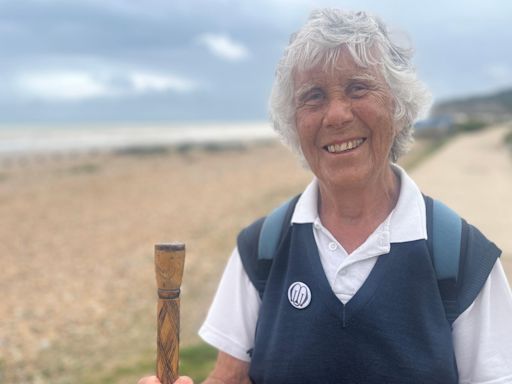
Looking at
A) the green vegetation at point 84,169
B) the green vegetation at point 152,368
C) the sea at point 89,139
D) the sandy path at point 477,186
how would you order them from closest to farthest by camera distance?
the green vegetation at point 152,368, the sandy path at point 477,186, the green vegetation at point 84,169, the sea at point 89,139

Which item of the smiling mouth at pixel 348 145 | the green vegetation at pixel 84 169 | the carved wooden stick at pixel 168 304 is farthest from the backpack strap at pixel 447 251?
the green vegetation at pixel 84 169

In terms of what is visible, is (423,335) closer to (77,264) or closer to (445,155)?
(77,264)

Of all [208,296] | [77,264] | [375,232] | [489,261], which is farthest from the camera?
[77,264]

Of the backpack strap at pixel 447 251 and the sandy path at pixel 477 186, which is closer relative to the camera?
the backpack strap at pixel 447 251

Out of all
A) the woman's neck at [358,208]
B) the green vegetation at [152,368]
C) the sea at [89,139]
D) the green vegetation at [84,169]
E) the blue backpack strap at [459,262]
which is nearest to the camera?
the blue backpack strap at [459,262]

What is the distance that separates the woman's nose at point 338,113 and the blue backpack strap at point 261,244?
0.36 metres

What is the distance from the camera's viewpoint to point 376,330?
192 cm

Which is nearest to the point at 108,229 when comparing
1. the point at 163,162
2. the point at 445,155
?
the point at 445,155

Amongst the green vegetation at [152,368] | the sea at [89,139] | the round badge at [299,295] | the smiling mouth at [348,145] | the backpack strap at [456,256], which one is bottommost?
the green vegetation at [152,368]

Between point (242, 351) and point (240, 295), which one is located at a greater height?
point (240, 295)

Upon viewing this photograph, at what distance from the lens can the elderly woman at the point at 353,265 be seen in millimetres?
1903

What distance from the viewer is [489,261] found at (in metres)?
1.90

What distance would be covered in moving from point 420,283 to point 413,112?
0.58 meters

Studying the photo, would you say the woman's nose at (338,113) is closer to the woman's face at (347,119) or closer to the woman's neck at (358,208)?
the woman's face at (347,119)
